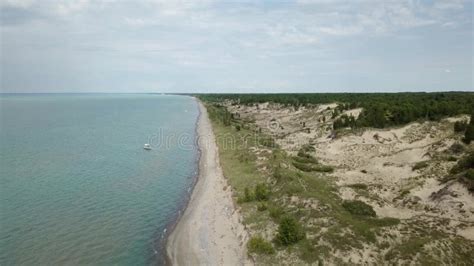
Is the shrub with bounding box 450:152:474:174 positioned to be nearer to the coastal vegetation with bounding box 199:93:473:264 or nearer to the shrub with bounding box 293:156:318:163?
the coastal vegetation with bounding box 199:93:473:264

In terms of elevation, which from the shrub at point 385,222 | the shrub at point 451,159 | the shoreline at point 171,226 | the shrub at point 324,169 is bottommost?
the shoreline at point 171,226

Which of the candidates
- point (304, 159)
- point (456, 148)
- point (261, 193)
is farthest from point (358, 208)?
point (456, 148)

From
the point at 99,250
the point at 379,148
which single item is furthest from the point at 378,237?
the point at 379,148

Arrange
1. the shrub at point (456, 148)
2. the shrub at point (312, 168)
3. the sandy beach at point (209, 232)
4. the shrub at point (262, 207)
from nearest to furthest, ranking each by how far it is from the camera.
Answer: the sandy beach at point (209, 232), the shrub at point (262, 207), the shrub at point (456, 148), the shrub at point (312, 168)

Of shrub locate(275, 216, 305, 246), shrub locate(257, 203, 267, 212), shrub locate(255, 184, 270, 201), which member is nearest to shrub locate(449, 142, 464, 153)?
shrub locate(255, 184, 270, 201)

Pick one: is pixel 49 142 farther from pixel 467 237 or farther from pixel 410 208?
pixel 467 237

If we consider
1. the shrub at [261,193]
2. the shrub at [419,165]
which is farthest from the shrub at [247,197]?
the shrub at [419,165]

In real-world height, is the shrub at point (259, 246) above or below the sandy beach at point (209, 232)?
above

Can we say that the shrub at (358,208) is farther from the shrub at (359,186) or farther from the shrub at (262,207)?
the shrub at (359,186)
